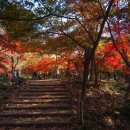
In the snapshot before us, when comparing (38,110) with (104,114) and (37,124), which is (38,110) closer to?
(37,124)

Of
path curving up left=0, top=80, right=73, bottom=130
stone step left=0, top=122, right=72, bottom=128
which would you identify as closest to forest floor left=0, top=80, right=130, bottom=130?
path curving up left=0, top=80, right=73, bottom=130

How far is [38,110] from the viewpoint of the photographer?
10844mm

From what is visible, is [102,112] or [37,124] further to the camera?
[102,112]

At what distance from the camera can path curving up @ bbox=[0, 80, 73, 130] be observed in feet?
30.3

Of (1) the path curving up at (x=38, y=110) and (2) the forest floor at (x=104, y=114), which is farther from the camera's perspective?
(2) the forest floor at (x=104, y=114)

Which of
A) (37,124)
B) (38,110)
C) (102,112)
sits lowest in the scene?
(37,124)

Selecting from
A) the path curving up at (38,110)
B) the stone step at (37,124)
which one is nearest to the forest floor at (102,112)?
the path curving up at (38,110)

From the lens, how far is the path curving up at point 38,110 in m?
9.24

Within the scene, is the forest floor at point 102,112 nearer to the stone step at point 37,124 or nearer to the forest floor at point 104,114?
the forest floor at point 104,114

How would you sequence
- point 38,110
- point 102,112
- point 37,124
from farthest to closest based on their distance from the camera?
point 102,112 → point 38,110 → point 37,124

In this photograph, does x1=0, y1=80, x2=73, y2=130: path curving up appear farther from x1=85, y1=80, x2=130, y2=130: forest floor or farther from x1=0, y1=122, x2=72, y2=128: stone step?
x1=85, y1=80, x2=130, y2=130: forest floor

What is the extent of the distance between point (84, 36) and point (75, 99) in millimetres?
3442

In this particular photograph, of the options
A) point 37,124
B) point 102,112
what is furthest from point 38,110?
point 102,112

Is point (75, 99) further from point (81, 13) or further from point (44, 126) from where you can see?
point (81, 13)
